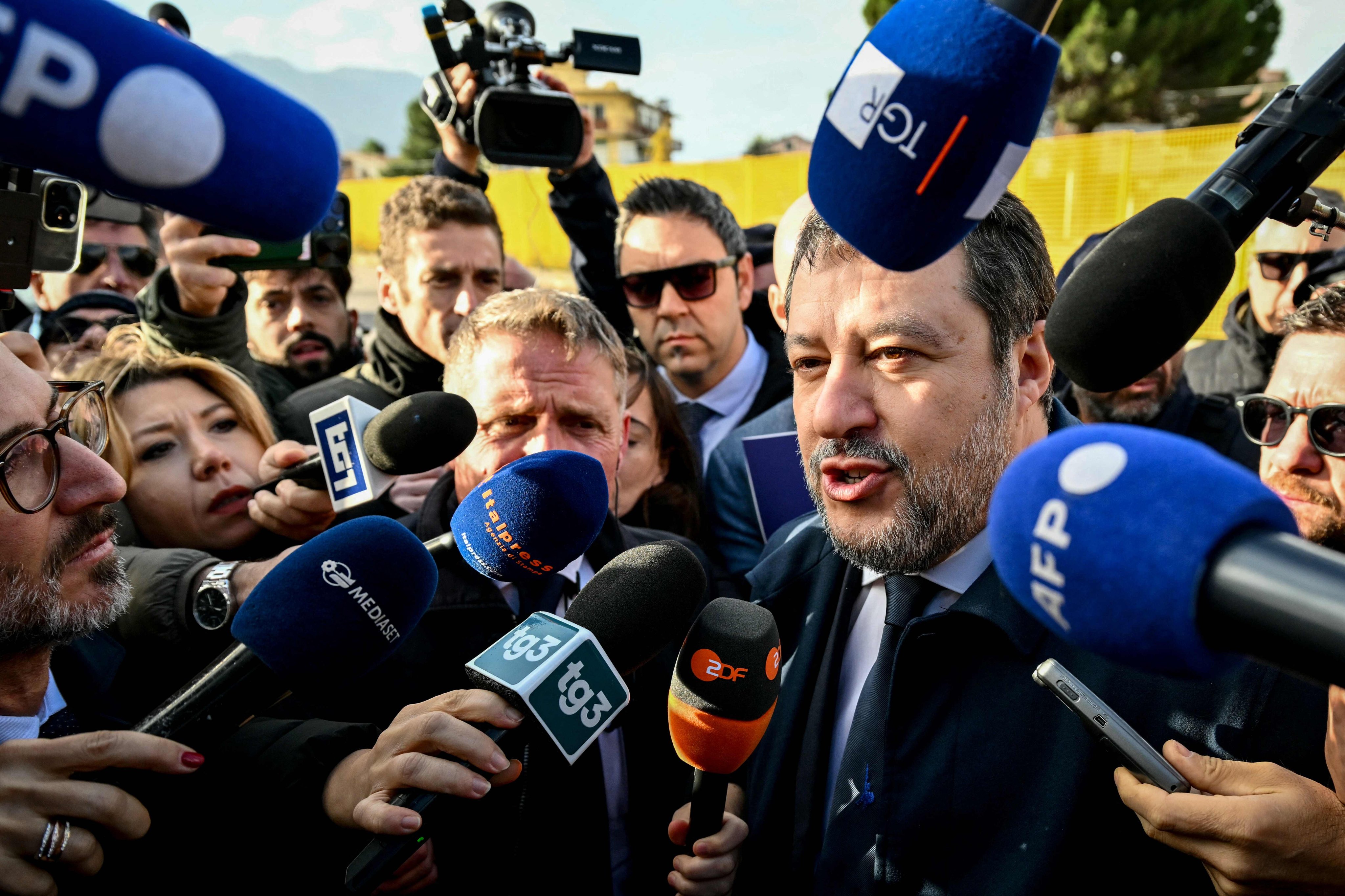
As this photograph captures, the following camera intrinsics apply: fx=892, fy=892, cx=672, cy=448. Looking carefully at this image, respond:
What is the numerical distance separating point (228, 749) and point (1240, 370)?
4.44 meters

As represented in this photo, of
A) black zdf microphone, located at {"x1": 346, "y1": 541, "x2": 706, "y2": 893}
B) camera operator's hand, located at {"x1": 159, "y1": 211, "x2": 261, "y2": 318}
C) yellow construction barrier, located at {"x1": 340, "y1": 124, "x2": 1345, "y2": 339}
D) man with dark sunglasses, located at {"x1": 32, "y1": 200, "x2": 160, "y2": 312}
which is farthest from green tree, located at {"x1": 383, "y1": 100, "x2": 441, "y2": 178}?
black zdf microphone, located at {"x1": 346, "y1": 541, "x2": 706, "y2": 893}

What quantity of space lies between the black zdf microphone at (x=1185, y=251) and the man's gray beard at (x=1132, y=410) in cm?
287

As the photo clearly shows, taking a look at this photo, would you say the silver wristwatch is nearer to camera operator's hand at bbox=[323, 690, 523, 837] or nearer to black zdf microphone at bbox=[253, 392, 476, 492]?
black zdf microphone at bbox=[253, 392, 476, 492]

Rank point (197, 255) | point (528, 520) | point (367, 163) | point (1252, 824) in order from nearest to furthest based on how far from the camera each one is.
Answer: point (1252, 824) → point (528, 520) → point (197, 255) → point (367, 163)

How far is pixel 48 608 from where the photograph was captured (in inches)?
63.3

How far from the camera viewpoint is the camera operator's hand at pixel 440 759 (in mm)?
1299

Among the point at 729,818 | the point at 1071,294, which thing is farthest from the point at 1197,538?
the point at 729,818

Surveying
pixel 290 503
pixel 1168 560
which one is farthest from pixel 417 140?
pixel 1168 560

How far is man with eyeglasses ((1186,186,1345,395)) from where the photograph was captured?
358 cm

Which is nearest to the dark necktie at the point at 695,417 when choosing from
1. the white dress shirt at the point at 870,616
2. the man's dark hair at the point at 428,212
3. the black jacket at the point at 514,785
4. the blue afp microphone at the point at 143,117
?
the man's dark hair at the point at 428,212

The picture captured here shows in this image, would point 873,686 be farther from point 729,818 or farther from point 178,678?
point 178,678

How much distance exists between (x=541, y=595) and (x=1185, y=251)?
1.55 meters

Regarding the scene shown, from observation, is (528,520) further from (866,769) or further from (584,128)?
(584,128)

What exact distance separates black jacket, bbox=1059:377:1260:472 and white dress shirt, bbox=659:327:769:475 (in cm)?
129
